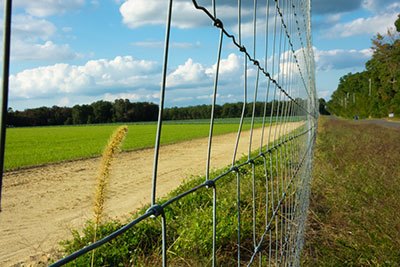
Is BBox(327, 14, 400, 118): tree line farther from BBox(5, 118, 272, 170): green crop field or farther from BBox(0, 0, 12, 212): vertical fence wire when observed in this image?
BBox(0, 0, 12, 212): vertical fence wire

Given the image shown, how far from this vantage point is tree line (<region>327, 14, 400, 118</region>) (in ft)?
137

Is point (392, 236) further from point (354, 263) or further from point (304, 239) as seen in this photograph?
point (304, 239)

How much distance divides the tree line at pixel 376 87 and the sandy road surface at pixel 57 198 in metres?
31.7

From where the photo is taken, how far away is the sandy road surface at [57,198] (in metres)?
5.33

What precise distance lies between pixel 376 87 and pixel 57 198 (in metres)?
62.6

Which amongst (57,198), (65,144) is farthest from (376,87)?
(57,198)

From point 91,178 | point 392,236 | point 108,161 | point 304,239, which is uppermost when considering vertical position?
point 108,161

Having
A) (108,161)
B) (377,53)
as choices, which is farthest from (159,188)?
(377,53)

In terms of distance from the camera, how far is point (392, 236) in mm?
3049

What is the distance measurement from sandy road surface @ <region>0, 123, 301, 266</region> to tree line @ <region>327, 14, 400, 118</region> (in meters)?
31.7

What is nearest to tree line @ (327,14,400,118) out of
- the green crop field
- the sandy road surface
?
the green crop field

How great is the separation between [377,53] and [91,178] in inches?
1437

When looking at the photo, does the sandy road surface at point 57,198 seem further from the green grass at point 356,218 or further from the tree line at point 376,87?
the tree line at point 376,87

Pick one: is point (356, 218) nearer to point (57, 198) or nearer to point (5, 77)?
point (5, 77)
